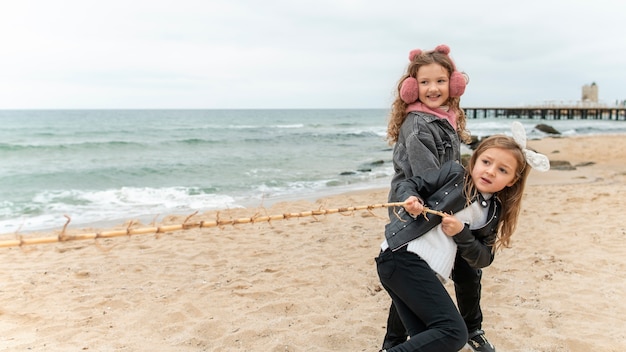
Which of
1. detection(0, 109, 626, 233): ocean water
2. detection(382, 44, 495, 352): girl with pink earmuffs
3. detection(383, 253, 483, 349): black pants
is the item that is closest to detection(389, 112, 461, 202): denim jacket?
detection(382, 44, 495, 352): girl with pink earmuffs

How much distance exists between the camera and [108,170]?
15.5 metres

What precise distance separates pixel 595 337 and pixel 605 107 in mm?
54752

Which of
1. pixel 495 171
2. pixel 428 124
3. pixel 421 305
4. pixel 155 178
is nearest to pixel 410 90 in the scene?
pixel 428 124

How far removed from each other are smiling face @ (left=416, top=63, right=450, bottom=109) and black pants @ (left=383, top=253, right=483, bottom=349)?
0.90m

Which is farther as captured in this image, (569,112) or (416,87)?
(569,112)

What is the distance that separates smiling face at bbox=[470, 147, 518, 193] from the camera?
2.22 m

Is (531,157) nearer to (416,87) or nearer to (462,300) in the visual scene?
(416,87)

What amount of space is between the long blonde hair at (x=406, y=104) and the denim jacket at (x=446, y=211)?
17.5 inches

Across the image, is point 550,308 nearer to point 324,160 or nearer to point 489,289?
point 489,289

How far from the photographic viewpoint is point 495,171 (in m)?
2.23

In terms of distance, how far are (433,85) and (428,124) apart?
25 cm

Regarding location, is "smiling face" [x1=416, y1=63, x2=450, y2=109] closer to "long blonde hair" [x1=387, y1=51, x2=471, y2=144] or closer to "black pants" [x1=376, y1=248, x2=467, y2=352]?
"long blonde hair" [x1=387, y1=51, x2=471, y2=144]

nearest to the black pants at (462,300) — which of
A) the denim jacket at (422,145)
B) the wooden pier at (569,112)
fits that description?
the denim jacket at (422,145)

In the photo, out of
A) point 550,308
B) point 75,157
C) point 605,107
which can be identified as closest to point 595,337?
point 550,308
